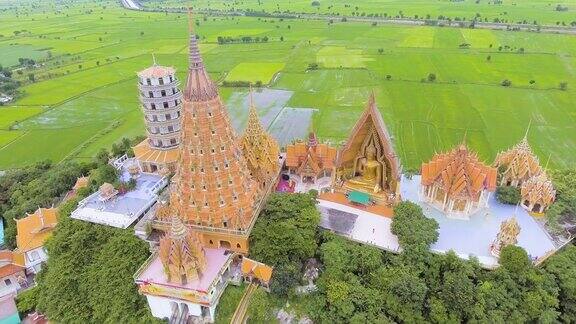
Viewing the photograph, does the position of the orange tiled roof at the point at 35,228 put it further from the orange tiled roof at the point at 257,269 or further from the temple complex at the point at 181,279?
the orange tiled roof at the point at 257,269

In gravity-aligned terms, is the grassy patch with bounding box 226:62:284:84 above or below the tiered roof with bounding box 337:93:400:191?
below

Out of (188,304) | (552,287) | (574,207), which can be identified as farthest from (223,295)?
(574,207)

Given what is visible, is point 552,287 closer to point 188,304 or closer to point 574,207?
point 574,207

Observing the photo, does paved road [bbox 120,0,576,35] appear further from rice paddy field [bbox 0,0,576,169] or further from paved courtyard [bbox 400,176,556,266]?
paved courtyard [bbox 400,176,556,266]

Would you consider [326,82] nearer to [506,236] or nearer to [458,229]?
[458,229]

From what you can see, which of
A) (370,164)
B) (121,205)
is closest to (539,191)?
(370,164)

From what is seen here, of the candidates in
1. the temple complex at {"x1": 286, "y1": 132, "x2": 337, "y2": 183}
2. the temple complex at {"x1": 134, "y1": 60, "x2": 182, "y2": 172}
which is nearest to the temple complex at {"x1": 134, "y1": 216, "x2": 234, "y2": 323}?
the temple complex at {"x1": 286, "y1": 132, "x2": 337, "y2": 183}

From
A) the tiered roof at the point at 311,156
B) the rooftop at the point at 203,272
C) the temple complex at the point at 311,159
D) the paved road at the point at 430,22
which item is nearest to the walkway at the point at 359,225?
the temple complex at the point at 311,159
